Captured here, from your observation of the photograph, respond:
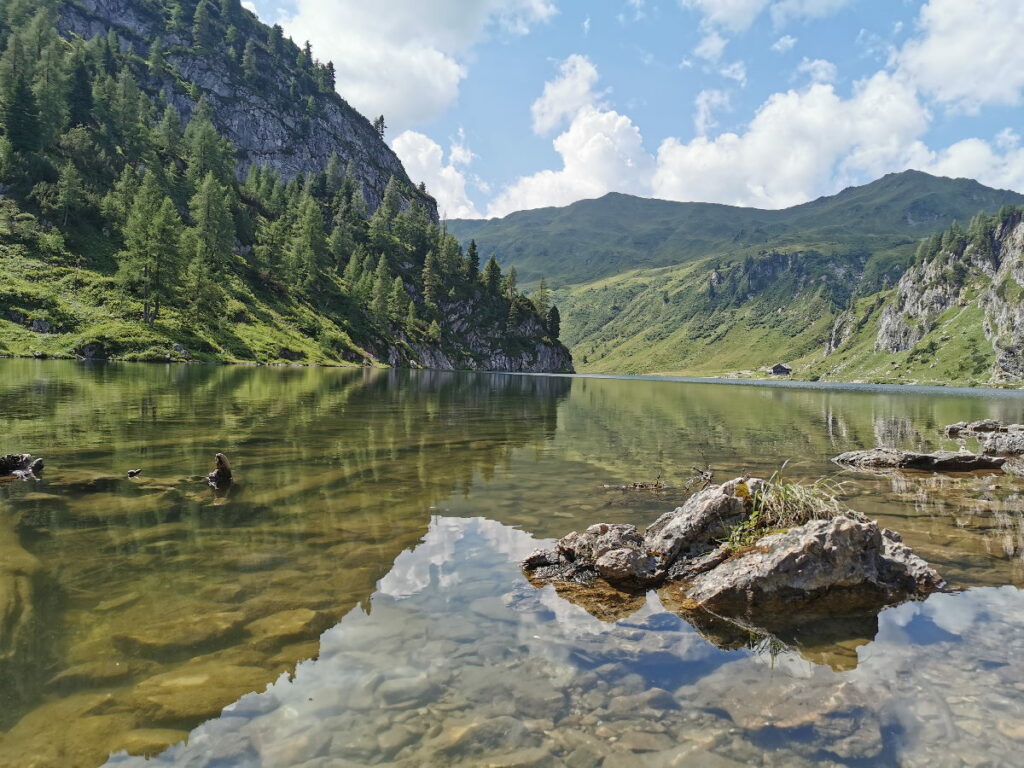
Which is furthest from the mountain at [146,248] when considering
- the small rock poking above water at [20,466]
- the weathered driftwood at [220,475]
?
the weathered driftwood at [220,475]

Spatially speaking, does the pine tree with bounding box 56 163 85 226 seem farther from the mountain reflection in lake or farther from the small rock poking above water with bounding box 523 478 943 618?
the small rock poking above water with bounding box 523 478 943 618

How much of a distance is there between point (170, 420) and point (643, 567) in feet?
90.9

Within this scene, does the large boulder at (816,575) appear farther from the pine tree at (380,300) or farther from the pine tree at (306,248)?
the pine tree at (380,300)

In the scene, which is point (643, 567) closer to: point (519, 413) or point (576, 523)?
point (576, 523)

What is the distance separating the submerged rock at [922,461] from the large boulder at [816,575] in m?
17.7

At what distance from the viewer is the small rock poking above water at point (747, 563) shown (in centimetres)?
1068

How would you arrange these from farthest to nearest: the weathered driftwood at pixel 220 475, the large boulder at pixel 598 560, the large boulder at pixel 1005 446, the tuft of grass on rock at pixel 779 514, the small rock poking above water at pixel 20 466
Result: 1. the large boulder at pixel 1005 446
2. the weathered driftwood at pixel 220 475
3. the small rock poking above water at pixel 20 466
4. the tuft of grass on rock at pixel 779 514
5. the large boulder at pixel 598 560

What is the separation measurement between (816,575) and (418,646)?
26.2ft

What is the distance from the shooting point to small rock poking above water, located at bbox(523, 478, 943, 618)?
10680 millimetres

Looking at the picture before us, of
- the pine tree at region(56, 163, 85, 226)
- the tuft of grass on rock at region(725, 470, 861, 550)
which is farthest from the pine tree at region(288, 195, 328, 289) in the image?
the tuft of grass on rock at region(725, 470, 861, 550)

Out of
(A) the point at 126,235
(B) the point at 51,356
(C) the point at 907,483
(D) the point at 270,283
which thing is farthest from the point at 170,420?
(D) the point at 270,283

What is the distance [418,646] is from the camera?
27.3 feet

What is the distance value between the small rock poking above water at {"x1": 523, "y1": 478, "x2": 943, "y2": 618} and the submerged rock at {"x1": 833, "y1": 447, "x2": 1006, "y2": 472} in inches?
668

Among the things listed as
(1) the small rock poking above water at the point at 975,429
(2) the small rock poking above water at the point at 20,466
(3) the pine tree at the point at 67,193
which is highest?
(3) the pine tree at the point at 67,193
